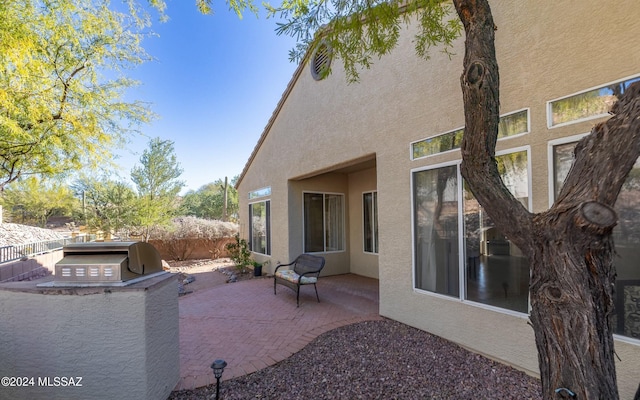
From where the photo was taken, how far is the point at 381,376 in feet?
10.8

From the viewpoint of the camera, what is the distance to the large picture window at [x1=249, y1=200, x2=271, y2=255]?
32.1 feet

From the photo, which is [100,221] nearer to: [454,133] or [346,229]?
[346,229]

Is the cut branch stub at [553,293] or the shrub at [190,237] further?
the shrub at [190,237]

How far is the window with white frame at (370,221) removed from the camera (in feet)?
27.5

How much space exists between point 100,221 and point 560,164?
705 inches


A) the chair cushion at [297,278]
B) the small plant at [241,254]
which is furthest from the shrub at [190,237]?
the chair cushion at [297,278]

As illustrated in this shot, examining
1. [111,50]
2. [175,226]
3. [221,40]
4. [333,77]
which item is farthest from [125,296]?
[175,226]

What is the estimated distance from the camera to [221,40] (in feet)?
26.0

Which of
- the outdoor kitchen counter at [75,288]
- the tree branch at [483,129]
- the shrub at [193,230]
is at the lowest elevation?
the shrub at [193,230]

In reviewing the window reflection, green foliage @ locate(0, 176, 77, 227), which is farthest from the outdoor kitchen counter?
green foliage @ locate(0, 176, 77, 227)

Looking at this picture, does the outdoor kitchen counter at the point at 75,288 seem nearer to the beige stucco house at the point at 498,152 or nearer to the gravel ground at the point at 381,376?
the gravel ground at the point at 381,376

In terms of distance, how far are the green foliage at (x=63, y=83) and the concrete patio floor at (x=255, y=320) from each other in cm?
462

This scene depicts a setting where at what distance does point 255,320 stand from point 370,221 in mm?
4571

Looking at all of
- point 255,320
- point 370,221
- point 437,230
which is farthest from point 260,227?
point 437,230
